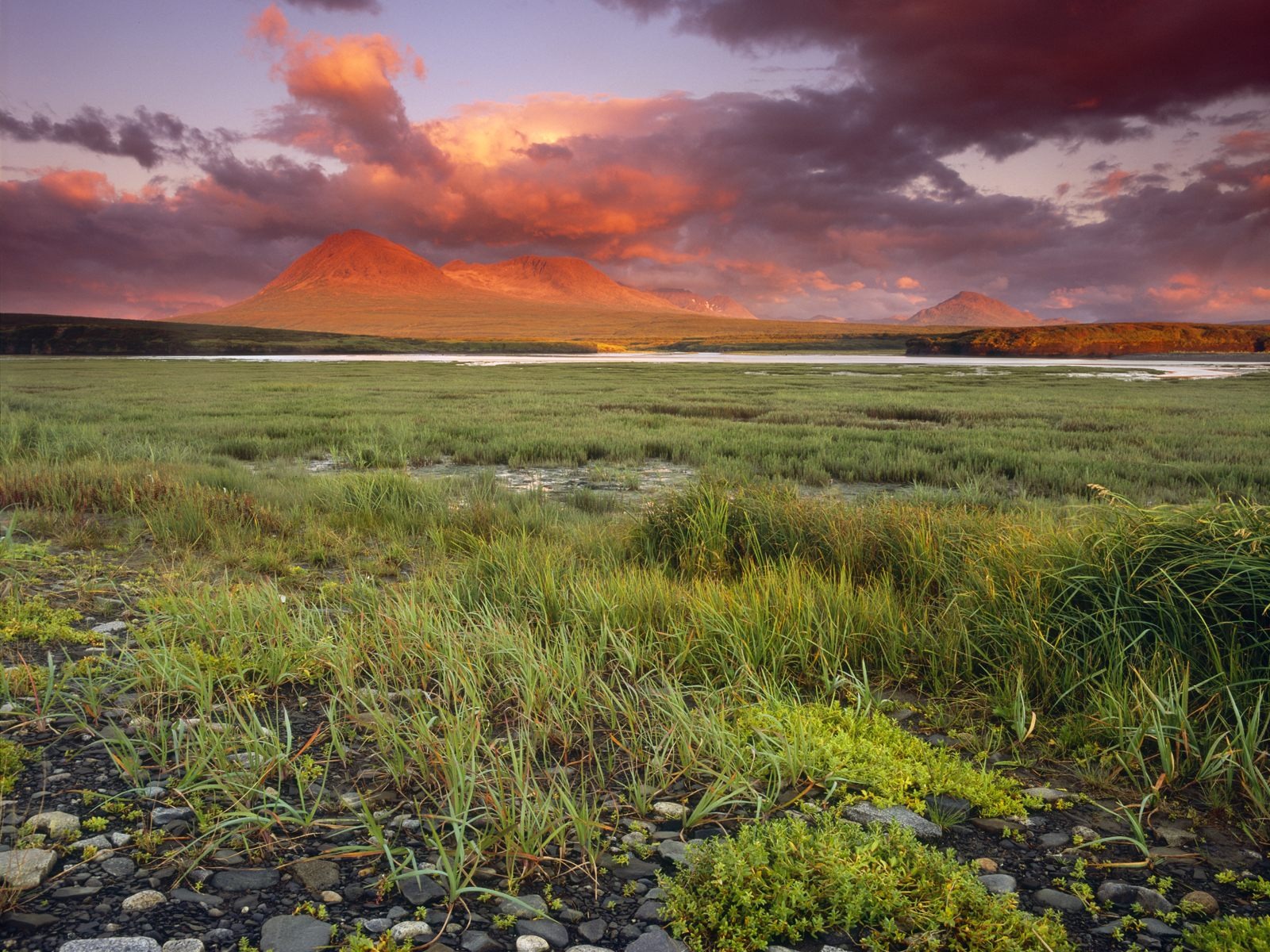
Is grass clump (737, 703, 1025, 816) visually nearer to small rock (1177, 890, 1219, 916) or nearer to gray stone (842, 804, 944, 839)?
gray stone (842, 804, 944, 839)

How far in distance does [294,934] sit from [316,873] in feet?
1.10

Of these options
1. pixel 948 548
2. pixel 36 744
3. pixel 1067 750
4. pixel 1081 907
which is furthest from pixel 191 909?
pixel 948 548

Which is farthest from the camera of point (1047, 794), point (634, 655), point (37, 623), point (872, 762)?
point (37, 623)

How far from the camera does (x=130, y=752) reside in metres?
3.27

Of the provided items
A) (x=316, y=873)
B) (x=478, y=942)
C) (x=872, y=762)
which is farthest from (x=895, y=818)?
(x=316, y=873)

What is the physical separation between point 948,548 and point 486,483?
6584mm

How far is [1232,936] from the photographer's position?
2.27m

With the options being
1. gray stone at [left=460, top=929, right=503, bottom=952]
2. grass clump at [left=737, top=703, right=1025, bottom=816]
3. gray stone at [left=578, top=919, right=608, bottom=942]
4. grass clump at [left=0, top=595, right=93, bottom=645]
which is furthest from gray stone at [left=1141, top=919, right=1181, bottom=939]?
grass clump at [left=0, top=595, right=93, bottom=645]

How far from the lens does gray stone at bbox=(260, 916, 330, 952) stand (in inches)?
88.6

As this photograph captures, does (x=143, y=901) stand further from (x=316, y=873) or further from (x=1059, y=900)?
(x=1059, y=900)

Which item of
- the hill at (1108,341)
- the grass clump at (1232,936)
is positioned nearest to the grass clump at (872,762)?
the grass clump at (1232,936)

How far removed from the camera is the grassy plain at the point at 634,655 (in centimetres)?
306

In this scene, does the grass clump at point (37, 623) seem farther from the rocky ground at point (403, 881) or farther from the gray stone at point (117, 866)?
the gray stone at point (117, 866)

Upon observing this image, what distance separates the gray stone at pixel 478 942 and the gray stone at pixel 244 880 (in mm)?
767
